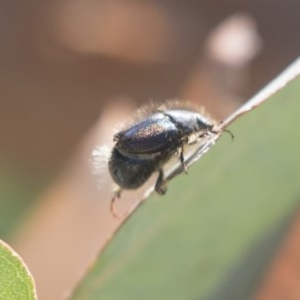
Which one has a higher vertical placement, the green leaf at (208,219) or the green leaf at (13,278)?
the green leaf at (13,278)

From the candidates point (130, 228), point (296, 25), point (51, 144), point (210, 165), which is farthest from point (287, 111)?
point (296, 25)

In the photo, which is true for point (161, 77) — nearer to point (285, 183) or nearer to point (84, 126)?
point (84, 126)

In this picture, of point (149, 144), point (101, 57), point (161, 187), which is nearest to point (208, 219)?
point (161, 187)

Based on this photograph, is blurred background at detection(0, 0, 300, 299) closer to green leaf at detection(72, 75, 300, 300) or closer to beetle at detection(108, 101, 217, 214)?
beetle at detection(108, 101, 217, 214)

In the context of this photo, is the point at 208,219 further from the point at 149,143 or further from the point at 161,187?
the point at 149,143

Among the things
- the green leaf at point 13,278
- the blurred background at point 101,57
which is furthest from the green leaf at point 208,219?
the blurred background at point 101,57

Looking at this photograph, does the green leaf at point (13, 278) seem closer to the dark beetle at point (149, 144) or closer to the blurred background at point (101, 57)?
the dark beetle at point (149, 144)
